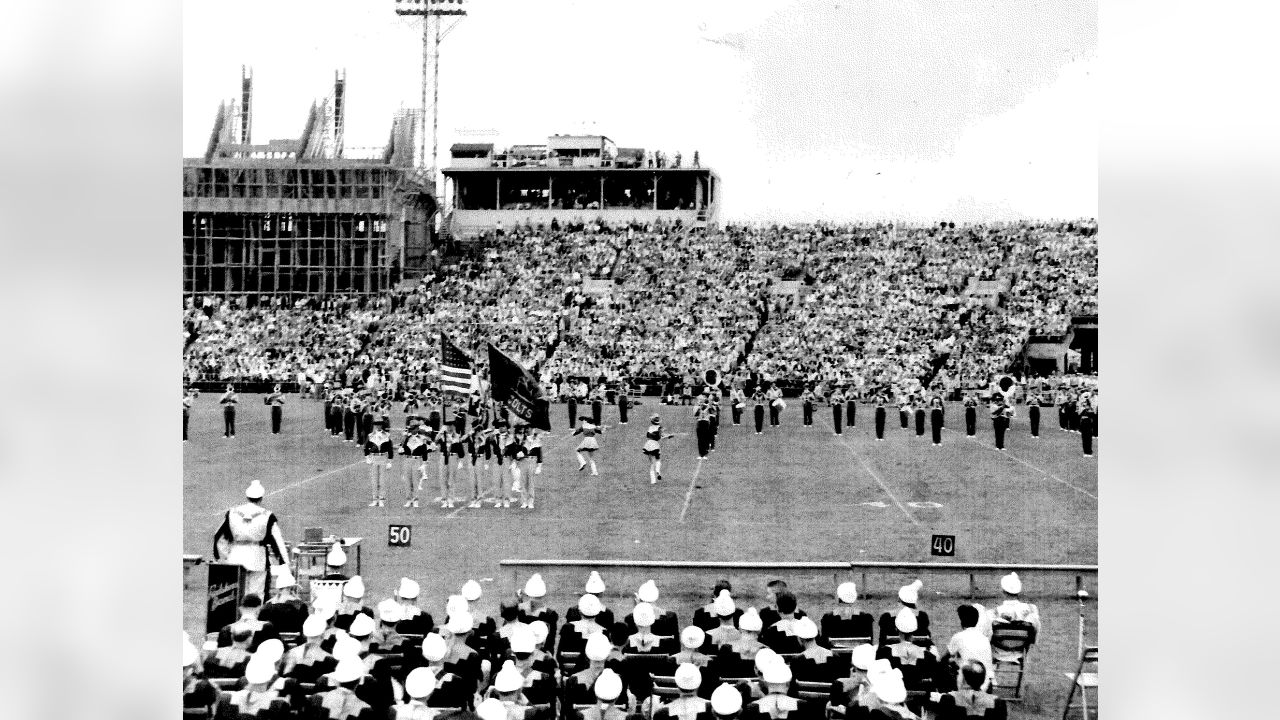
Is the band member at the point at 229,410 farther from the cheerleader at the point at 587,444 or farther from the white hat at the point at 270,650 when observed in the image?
the white hat at the point at 270,650

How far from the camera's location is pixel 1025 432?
763 centimetres

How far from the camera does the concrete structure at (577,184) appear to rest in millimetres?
8039

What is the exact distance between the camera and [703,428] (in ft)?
26.5

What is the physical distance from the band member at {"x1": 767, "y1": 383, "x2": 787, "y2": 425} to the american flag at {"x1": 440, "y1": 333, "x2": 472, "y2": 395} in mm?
2409

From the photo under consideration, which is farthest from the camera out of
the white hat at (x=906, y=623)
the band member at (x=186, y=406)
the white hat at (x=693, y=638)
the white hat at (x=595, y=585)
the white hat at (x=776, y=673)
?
the band member at (x=186, y=406)

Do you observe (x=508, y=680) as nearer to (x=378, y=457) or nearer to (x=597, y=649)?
(x=597, y=649)

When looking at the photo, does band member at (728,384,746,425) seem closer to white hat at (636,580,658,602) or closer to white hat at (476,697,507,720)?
white hat at (636,580,658,602)

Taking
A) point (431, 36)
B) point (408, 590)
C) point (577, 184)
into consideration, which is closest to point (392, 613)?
point (408, 590)

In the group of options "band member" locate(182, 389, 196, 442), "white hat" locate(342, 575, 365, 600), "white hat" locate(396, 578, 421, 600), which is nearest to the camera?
"white hat" locate(396, 578, 421, 600)

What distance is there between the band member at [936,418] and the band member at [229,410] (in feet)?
18.0

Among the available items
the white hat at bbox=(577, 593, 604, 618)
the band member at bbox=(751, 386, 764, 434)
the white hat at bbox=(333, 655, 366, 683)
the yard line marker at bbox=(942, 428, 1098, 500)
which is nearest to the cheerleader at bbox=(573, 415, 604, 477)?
the band member at bbox=(751, 386, 764, 434)

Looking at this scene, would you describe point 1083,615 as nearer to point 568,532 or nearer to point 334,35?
point 568,532

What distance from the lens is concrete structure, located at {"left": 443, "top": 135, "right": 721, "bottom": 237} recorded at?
26.4 feet

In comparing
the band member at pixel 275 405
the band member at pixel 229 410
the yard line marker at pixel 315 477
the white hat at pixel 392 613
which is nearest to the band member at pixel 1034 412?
the white hat at pixel 392 613
